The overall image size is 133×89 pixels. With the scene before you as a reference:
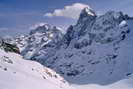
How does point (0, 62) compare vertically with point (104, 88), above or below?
below

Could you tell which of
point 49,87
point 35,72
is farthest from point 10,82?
point 35,72

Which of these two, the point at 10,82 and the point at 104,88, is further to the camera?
the point at 104,88

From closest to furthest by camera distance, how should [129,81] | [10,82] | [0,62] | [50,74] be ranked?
[10,82] → [0,62] → [50,74] → [129,81]

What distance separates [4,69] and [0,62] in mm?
2741

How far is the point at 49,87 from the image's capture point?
3831 cm

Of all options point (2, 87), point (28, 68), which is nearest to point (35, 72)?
point (28, 68)

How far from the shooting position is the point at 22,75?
37.8m

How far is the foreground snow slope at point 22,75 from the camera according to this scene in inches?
1304

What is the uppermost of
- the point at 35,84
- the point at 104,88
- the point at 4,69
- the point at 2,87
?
the point at 104,88

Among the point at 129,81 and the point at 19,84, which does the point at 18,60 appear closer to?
the point at 19,84

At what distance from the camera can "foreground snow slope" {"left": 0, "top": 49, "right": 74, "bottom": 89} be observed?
33125mm

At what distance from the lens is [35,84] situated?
36.1 m

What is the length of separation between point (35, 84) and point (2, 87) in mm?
7006

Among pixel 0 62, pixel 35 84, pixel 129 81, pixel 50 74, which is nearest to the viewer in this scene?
pixel 35 84
